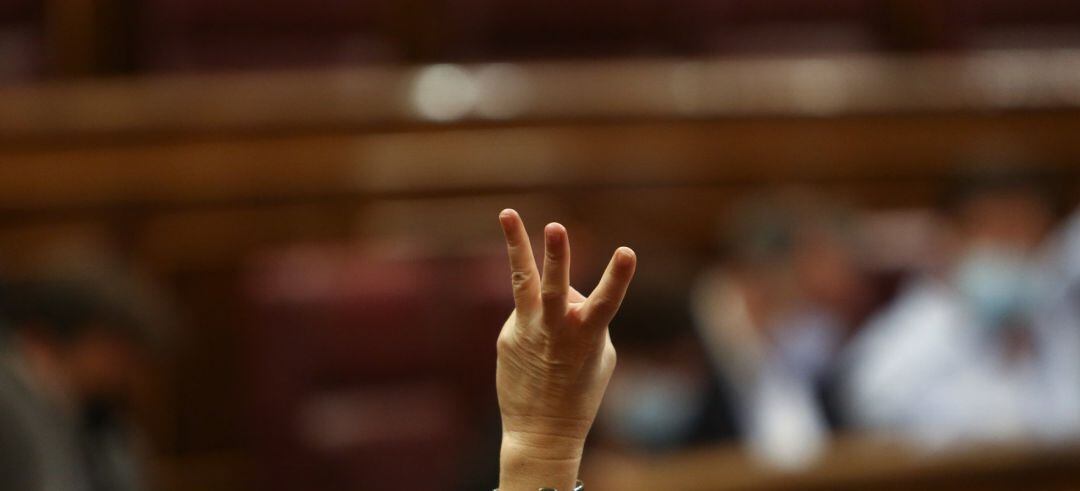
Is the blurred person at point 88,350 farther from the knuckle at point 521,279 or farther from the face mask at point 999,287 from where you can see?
the face mask at point 999,287

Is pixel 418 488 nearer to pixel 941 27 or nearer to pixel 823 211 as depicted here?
pixel 823 211

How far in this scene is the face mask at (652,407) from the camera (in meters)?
0.65

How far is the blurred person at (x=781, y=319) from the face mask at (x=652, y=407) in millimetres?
33

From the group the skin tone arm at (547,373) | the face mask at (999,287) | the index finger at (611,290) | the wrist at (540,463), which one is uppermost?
the face mask at (999,287)

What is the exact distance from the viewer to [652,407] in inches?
26.4

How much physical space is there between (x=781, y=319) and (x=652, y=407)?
0.12 m

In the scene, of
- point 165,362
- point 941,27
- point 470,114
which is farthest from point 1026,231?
point 165,362

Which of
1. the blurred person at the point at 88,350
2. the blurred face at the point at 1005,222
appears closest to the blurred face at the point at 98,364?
the blurred person at the point at 88,350

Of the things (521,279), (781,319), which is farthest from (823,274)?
(521,279)

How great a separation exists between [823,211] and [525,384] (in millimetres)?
592

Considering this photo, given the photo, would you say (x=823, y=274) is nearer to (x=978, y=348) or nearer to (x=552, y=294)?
(x=978, y=348)

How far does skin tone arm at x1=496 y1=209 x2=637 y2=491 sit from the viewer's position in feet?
0.86

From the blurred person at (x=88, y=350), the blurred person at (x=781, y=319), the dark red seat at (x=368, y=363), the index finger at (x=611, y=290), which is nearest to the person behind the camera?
the index finger at (x=611, y=290)

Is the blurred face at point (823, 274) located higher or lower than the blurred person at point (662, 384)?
higher
